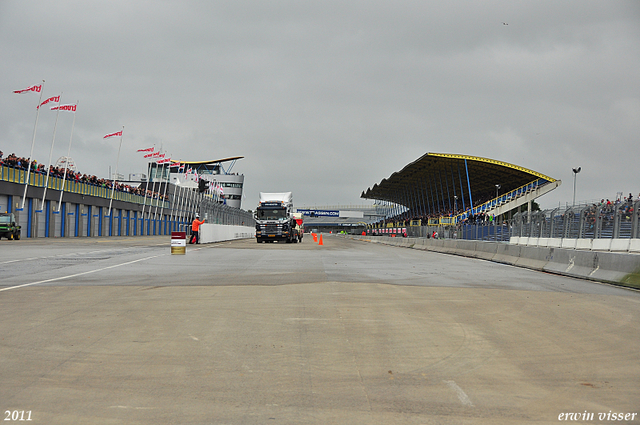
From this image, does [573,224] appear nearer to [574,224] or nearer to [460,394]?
[574,224]

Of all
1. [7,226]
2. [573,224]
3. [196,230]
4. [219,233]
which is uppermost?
[573,224]

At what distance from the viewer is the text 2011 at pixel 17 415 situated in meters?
4.31

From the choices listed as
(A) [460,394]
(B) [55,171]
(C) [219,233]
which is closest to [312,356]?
(A) [460,394]

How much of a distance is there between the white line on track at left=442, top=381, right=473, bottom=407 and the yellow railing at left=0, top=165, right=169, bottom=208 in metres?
48.1

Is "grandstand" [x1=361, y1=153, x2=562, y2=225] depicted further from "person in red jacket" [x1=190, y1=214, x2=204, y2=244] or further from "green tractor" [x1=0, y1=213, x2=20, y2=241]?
"green tractor" [x1=0, y1=213, x2=20, y2=241]

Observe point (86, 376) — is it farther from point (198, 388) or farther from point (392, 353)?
point (392, 353)

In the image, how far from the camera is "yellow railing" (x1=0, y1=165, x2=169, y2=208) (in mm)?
47469

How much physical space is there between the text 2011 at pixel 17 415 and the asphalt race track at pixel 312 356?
2 centimetres

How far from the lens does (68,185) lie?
58.2 meters

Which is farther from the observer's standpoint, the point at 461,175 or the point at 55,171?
the point at 461,175

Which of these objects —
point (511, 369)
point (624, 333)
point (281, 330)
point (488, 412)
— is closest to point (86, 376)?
point (281, 330)

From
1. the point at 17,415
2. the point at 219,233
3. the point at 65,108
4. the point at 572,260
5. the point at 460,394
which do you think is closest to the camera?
the point at 17,415

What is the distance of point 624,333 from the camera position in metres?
7.77

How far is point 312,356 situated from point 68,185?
5735 cm
